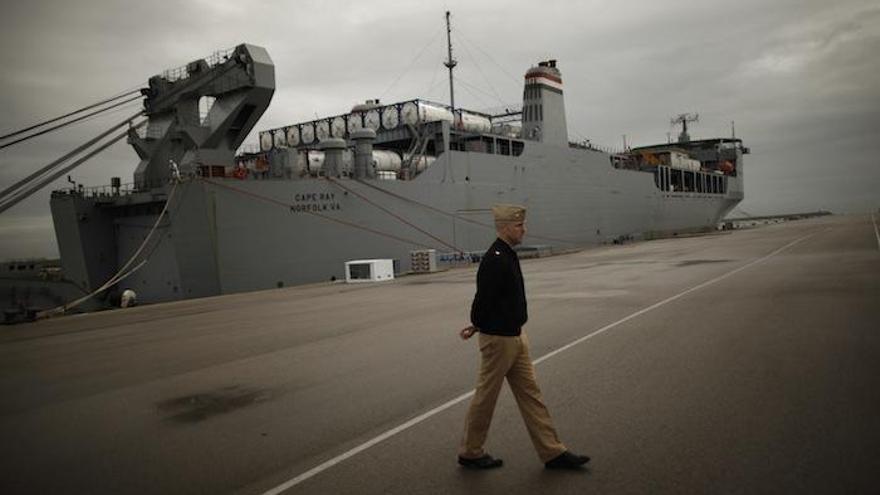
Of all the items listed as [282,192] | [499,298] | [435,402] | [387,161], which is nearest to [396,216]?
[387,161]

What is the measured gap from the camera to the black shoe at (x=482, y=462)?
3.81 m

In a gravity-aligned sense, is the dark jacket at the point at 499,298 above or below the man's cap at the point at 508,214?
below

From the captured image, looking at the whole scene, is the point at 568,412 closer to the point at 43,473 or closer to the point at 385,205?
the point at 43,473

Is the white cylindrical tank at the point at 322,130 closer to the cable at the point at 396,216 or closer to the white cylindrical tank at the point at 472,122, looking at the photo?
the white cylindrical tank at the point at 472,122

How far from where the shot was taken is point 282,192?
18.5m

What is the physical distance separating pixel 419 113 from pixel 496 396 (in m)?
23.6

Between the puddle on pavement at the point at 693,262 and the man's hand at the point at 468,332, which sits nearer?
the man's hand at the point at 468,332

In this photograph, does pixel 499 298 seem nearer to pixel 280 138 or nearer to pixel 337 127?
pixel 337 127

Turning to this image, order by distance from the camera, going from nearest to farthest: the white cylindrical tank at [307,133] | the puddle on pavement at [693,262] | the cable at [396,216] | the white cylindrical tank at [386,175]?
the puddle on pavement at [693,262] < the cable at [396,216] < the white cylindrical tank at [386,175] < the white cylindrical tank at [307,133]

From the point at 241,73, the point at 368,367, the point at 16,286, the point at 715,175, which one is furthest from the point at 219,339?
the point at 715,175

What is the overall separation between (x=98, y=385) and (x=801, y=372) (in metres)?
7.47

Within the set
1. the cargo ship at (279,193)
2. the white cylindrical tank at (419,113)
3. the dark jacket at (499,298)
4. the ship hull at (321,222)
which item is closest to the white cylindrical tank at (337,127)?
the cargo ship at (279,193)

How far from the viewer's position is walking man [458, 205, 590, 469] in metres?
3.77

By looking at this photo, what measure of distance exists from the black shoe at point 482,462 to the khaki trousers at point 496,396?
26mm
